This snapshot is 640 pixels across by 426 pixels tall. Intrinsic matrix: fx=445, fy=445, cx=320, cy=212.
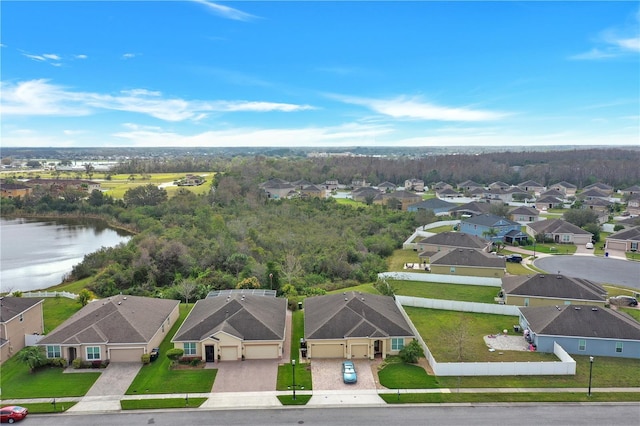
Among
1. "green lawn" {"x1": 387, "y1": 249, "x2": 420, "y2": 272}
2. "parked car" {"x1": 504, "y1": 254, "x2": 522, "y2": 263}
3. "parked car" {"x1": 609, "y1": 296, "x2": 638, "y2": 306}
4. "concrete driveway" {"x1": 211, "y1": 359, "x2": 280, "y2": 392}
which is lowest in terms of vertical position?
"concrete driveway" {"x1": 211, "y1": 359, "x2": 280, "y2": 392}

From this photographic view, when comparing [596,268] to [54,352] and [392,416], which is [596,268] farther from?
[54,352]

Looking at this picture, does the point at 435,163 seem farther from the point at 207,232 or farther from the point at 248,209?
the point at 207,232

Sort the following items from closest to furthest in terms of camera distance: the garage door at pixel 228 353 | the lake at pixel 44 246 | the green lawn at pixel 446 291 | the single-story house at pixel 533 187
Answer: the garage door at pixel 228 353
the green lawn at pixel 446 291
the lake at pixel 44 246
the single-story house at pixel 533 187

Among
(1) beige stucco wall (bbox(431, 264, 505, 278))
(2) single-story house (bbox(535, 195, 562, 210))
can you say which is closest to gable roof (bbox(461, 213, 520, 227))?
(1) beige stucco wall (bbox(431, 264, 505, 278))

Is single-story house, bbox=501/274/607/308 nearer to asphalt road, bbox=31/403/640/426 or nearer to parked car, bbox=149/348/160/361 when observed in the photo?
asphalt road, bbox=31/403/640/426

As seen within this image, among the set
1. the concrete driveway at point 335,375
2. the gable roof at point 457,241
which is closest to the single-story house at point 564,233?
the gable roof at point 457,241

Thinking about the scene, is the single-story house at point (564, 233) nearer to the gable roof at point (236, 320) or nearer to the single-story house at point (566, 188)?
the gable roof at point (236, 320)

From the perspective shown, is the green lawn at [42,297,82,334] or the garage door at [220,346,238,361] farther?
the green lawn at [42,297,82,334]

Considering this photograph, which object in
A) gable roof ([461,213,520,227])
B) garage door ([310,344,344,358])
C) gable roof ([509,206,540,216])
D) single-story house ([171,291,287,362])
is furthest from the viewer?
gable roof ([509,206,540,216])
